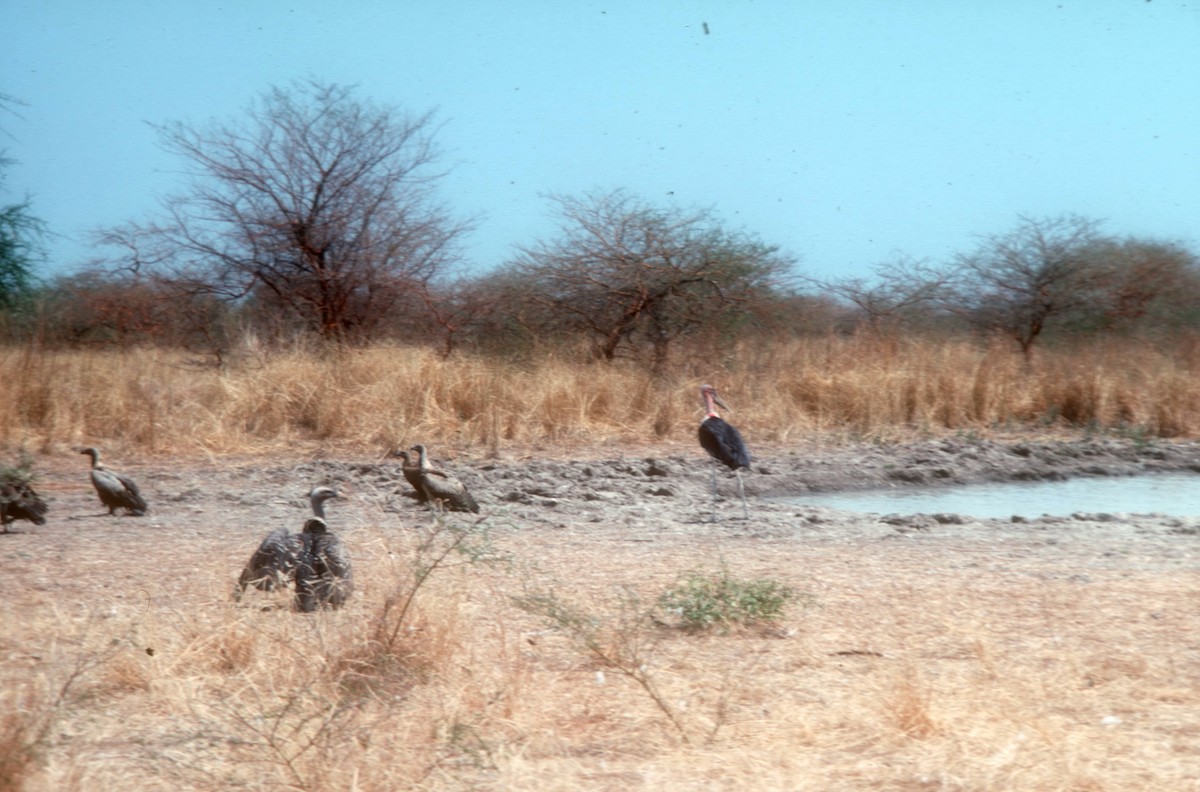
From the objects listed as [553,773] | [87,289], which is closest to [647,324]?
[87,289]

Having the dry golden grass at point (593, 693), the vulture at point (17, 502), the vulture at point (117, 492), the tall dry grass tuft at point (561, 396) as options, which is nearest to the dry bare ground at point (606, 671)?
the dry golden grass at point (593, 693)

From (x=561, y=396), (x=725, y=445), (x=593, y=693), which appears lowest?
(x=593, y=693)

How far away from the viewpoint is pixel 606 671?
4.21 m

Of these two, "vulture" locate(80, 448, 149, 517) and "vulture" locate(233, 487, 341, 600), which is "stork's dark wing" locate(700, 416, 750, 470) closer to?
"vulture" locate(80, 448, 149, 517)

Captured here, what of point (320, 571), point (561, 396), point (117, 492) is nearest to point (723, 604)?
point (320, 571)

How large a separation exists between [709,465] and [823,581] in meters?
4.88

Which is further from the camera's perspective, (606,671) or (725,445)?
(725,445)

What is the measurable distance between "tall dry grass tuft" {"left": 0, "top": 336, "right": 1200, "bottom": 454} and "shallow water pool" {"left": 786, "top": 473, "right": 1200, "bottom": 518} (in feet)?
8.03

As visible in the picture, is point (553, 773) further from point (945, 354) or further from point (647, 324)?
point (647, 324)

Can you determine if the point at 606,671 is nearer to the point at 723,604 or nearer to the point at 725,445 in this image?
the point at 723,604

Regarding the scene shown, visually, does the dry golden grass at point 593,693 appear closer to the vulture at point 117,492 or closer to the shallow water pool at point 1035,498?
the vulture at point 117,492

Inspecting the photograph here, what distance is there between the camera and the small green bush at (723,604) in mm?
4820

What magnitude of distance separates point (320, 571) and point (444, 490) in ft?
10.2

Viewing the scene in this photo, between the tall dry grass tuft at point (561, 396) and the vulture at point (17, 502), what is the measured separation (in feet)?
12.2
